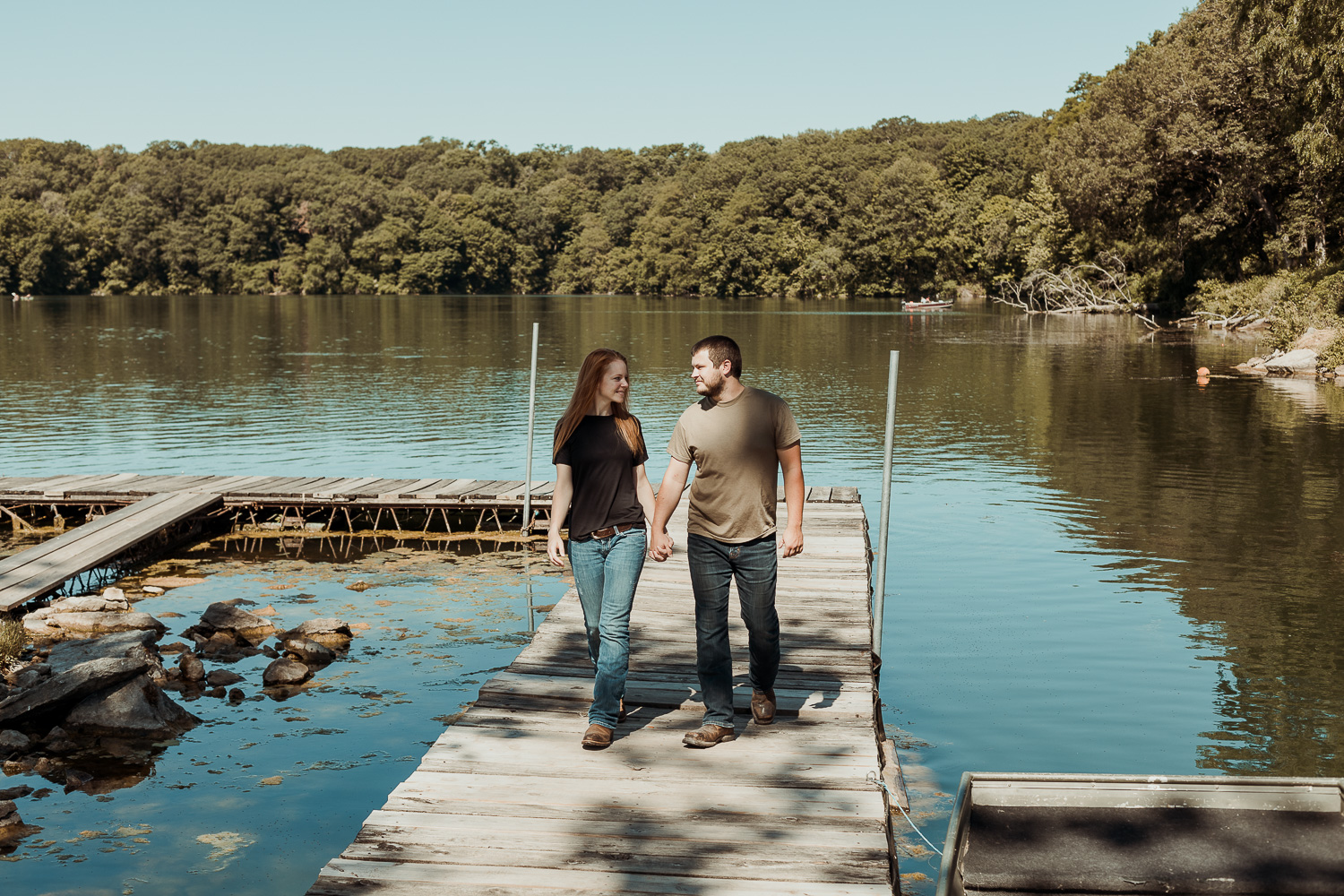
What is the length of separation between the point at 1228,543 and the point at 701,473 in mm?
12165

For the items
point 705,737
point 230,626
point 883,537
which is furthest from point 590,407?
point 230,626

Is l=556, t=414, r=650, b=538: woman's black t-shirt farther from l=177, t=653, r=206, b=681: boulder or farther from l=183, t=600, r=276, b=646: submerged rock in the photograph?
l=183, t=600, r=276, b=646: submerged rock

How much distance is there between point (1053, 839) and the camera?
5.51 metres

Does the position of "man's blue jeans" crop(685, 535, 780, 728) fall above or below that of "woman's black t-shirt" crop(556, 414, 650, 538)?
below

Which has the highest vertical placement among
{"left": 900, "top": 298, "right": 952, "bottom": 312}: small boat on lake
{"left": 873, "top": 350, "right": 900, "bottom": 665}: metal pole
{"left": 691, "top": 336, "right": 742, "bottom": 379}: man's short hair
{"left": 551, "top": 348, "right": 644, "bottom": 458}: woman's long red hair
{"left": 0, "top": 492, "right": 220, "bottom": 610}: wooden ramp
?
{"left": 900, "top": 298, "right": 952, "bottom": 312}: small boat on lake

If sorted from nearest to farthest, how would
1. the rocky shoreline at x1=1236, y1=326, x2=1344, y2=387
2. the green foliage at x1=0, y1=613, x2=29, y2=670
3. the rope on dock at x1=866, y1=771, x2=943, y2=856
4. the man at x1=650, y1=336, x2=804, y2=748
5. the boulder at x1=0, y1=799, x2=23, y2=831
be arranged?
the rope on dock at x1=866, y1=771, x2=943, y2=856 < the man at x1=650, y1=336, x2=804, y2=748 < the boulder at x1=0, y1=799, x2=23, y2=831 < the green foliage at x1=0, y1=613, x2=29, y2=670 < the rocky shoreline at x1=1236, y1=326, x2=1344, y2=387

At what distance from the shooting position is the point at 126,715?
30.6 feet

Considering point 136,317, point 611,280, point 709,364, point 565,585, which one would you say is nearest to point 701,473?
point 709,364

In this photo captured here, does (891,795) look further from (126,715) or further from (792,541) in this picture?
(126,715)

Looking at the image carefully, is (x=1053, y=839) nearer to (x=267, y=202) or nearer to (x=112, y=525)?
(x=112, y=525)

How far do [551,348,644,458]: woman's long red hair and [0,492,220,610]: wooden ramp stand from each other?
8480 millimetres

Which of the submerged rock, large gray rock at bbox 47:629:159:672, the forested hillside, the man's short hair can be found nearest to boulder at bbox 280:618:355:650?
the submerged rock

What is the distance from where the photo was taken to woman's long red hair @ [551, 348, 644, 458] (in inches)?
251

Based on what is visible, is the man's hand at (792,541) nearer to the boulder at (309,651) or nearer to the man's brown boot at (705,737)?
the man's brown boot at (705,737)
